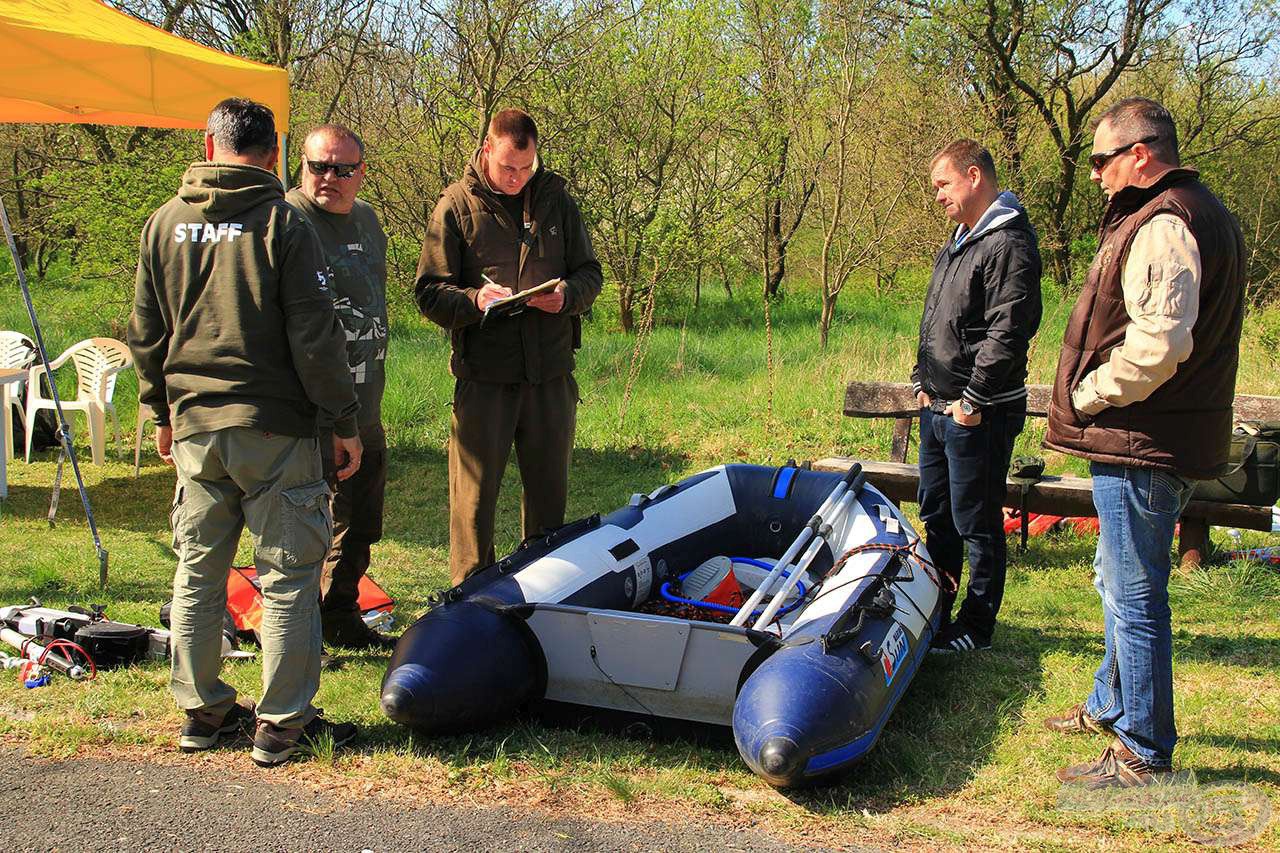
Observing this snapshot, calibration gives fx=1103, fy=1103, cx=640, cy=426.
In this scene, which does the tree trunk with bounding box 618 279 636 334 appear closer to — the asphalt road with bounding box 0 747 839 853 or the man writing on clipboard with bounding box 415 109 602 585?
the man writing on clipboard with bounding box 415 109 602 585

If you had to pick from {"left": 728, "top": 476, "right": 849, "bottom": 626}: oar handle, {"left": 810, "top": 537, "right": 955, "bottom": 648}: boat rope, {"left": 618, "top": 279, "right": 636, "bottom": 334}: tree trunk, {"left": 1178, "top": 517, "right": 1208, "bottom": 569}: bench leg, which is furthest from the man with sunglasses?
{"left": 618, "top": 279, "right": 636, "bottom": 334}: tree trunk

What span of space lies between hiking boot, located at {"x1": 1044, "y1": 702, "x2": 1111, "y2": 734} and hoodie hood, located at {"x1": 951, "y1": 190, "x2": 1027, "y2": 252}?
169 centimetres

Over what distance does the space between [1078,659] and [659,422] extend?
453 centimetres

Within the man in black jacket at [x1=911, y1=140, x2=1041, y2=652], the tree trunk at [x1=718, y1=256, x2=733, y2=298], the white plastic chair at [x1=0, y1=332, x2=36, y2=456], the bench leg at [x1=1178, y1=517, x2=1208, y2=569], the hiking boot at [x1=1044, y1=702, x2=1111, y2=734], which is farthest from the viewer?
the tree trunk at [x1=718, y1=256, x2=733, y2=298]

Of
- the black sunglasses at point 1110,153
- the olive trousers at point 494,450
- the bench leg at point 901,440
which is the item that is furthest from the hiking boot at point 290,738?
the bench leg at point 901,440

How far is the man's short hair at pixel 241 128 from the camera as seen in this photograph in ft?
9.88

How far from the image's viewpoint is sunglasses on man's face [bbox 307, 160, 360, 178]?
12.3ft

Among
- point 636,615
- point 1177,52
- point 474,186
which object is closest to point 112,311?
point 474,186

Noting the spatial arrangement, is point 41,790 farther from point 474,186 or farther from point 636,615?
point 474,186

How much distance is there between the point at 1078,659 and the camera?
163 inches

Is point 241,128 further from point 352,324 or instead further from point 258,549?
point 258,549

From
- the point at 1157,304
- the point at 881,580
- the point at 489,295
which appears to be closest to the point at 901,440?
the point at 881,580

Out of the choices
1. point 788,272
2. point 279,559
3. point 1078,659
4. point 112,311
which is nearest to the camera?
point 279,559

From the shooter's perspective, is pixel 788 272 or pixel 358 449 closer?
pixel 358 449
